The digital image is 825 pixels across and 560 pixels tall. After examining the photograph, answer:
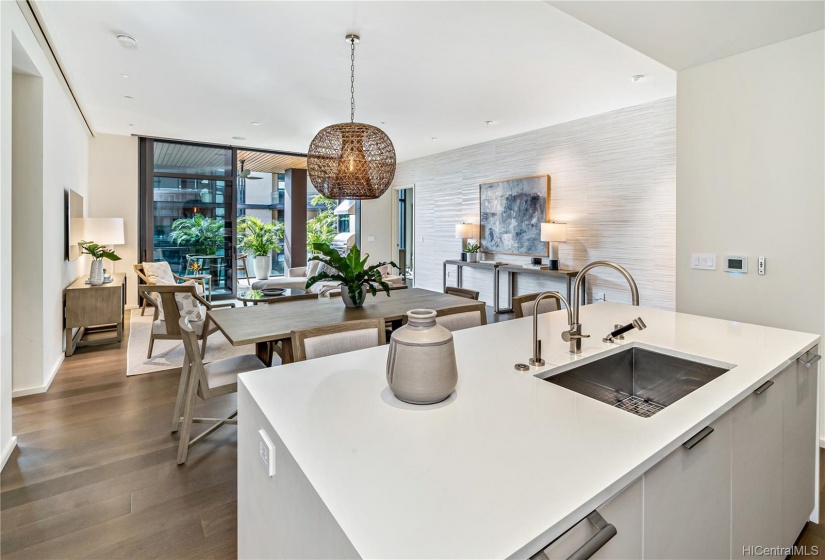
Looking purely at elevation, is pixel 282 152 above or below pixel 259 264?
above

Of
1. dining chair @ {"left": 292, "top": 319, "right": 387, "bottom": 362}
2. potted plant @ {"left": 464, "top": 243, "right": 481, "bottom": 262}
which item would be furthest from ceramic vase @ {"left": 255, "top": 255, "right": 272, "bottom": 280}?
dining chair @ {"left": 292, "top": 319, "right": 387, "bottom": 362}

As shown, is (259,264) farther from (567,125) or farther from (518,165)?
(567,125)

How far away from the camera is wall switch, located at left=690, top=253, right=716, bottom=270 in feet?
9.24

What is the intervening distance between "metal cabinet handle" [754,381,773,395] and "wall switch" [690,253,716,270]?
5.66 ft

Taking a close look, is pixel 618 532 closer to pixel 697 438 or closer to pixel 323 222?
pixel 697 438

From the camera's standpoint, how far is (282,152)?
7758 mm

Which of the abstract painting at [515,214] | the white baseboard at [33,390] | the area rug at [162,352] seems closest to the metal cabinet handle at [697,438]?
the area rug at [162,352]

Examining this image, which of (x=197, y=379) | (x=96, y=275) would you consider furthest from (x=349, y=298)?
(x=96, y=275)

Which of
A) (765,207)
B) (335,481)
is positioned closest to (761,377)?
(335,481)

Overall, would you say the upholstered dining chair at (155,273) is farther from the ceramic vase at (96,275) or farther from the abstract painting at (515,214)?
the abstract painting at (515,214)

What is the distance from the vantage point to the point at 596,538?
0.73 meters

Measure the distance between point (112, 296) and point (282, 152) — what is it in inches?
167

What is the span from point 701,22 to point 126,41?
4.01 metres

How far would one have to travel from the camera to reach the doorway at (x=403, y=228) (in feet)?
29.5
